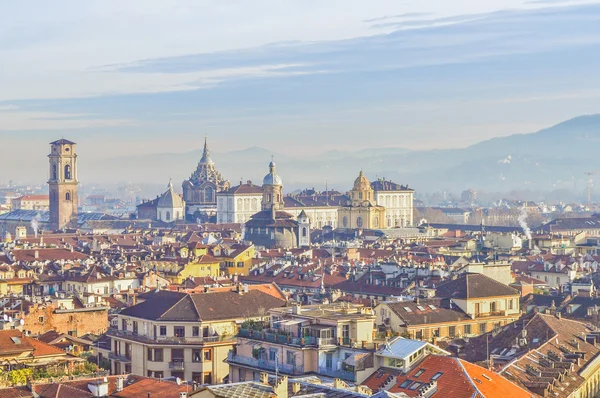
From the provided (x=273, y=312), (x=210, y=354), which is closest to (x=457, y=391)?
(x=273, y=312)

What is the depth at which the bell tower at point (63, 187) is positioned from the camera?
19388 cm

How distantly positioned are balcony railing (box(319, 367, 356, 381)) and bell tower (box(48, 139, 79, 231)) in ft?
517

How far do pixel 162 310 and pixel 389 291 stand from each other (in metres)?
19.6

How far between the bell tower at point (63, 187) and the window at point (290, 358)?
512 feet

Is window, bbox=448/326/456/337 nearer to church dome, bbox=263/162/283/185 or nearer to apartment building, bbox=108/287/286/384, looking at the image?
apartment building, bbox=108/287/286/384

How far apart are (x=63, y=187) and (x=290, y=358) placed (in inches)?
6290

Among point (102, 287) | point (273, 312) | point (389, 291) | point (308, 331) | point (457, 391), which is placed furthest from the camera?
point (102, 287)

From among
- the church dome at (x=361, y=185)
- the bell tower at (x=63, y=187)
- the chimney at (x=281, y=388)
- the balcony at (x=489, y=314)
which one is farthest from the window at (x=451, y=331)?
the bell tower at (x=63, y=187)

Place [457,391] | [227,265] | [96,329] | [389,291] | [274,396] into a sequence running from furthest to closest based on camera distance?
[227,265] < [389,291] < [96,329] < [457,391] < [274,396]

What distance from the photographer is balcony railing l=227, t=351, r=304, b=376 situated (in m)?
39.7

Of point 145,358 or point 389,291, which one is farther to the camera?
point 389,291

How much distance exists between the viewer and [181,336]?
4881cm

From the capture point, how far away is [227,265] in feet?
326

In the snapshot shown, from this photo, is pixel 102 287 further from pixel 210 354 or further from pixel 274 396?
pixel 274 396
